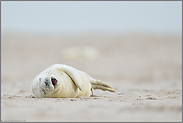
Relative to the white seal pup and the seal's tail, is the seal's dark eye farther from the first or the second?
the seal's tail

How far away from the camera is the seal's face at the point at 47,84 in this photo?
15.7 ft

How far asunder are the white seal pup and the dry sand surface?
249 millimetres

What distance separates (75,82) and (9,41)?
1071 inches

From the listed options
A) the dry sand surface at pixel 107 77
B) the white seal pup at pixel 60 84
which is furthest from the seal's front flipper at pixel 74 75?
the dry sand surface at pixel 107 77

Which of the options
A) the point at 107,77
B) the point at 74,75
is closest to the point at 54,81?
the point at 74,75

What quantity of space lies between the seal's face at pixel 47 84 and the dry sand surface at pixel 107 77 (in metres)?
0.24

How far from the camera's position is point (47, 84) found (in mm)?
4840

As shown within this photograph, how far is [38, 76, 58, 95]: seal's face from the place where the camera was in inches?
188

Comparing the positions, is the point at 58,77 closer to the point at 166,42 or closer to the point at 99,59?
the point at 99,59

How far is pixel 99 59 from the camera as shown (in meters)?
22.3

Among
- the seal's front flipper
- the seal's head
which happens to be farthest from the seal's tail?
the seal's head

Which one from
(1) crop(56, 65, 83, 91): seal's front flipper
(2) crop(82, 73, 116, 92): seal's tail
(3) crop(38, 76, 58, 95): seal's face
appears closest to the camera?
(3) crop(38, 76, 58, 95): seal's face

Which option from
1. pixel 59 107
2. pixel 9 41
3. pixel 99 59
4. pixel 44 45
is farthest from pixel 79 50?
pixel 59 107

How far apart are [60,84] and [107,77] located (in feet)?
30.8
